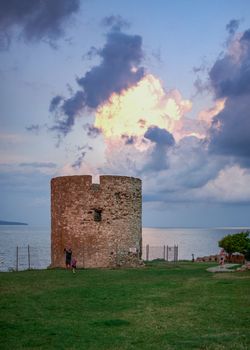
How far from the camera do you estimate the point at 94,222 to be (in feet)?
102

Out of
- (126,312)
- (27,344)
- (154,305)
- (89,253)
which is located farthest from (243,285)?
(89,253)

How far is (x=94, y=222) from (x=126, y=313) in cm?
1660

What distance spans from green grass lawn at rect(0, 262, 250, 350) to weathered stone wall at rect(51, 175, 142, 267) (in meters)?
7.35

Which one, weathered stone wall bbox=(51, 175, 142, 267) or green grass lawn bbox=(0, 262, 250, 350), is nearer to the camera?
green grass lawn bbox=(0, 262, 250, 350)

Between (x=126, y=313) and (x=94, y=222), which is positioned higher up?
(x=94, y=222)

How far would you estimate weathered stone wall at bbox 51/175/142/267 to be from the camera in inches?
1222

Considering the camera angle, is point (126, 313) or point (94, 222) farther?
point (94, 222)

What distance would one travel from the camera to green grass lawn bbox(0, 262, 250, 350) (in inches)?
442

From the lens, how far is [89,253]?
30906 millimetres

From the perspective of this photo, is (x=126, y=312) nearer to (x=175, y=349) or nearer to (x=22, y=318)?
(x=22, y=318)

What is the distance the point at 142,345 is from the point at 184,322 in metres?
2.57

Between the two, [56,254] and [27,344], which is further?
[56,254]

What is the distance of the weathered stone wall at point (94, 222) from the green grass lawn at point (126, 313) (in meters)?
7.35

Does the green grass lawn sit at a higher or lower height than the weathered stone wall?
lower
